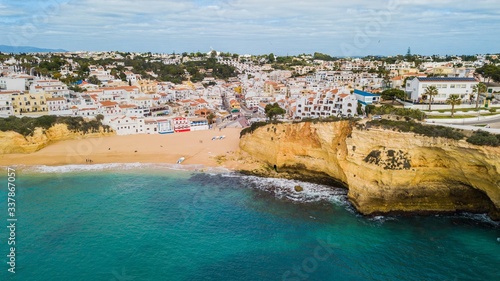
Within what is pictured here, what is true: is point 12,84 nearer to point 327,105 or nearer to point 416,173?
point 327,105

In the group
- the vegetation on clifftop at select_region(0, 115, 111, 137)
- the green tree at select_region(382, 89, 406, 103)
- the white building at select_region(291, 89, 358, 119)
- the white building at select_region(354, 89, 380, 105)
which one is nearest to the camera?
the vegetation on clifftop at select_region(0, 115, 111, 137)

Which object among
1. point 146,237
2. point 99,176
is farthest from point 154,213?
point 99,176

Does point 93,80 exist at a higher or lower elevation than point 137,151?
higher

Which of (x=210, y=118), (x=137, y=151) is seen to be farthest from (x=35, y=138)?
(x=210, y=118)

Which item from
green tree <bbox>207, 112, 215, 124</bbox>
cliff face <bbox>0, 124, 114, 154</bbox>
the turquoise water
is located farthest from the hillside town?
the turquoise water

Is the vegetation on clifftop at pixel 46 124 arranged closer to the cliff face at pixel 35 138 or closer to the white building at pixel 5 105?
the cliff face at pixel 35 138

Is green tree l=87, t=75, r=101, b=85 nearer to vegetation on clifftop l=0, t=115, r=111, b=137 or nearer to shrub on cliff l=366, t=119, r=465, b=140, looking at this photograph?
vegetation on clifftop l=0, t=115, r=111, b=137

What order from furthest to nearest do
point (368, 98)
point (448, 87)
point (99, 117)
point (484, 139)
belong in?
1. point (99, 117)
2. point (368, 98)
3. point (448, 87)
4. point (484, 139)
